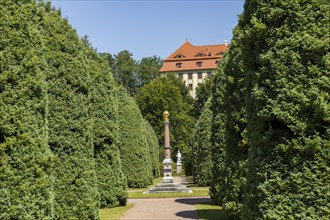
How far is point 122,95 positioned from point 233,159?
51.3 feet

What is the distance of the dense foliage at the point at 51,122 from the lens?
554 centimetres

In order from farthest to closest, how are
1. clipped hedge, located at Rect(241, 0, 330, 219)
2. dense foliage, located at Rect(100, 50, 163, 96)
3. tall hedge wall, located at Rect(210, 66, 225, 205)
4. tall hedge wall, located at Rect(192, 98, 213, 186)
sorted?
dense foliage, located at Rect(100, 50, 163, 96), tall hedge wall, located at Rect(192, 98, 213, 186), tall hedge wall, located at Rect(210, 66, 225, 205), clipped hedge, located at Rect(241, 0, 330, 219)

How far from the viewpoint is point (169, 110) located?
54125 mm

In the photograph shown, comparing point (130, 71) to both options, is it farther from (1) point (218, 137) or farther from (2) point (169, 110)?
(1) point (218, 137)

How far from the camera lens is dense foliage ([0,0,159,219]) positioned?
18.2 ft

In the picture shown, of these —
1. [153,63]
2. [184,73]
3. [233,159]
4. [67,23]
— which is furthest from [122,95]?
[153,63]

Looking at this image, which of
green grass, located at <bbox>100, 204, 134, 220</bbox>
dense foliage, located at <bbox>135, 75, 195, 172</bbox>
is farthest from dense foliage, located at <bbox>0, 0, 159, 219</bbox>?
dense foliage, located at <bbox>135, 75, 195, 172</bbox>

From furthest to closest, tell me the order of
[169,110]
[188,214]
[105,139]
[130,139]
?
1. [169,110]
2. [130,139]
3. [105,139]
4. [188,214]

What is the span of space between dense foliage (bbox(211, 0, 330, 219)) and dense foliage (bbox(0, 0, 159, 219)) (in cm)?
318

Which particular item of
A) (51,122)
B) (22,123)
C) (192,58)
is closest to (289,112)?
(22,123)

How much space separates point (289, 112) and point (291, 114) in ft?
0.12

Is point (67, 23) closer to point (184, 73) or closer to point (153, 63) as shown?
point (184, 73)

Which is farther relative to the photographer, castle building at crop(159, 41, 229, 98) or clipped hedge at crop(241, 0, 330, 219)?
castle building at crop(159, 41, 229, 98)

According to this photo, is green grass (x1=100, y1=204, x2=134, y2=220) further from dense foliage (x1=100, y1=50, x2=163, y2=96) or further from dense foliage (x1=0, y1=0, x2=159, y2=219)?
dense foliage (x1=100, y1=50, x2=163, y2=96)
